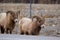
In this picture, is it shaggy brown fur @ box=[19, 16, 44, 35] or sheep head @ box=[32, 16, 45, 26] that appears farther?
shaggy brown fur @ box=[19, 16, 44, 35]

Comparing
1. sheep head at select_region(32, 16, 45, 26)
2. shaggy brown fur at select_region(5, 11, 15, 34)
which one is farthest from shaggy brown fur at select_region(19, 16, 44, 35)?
shaggy brown fur at select_region(5, 11, 15, 34)

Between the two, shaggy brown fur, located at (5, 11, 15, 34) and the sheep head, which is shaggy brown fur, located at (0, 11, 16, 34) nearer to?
shaggy brown fur, located at (5, 11, 15, 34)

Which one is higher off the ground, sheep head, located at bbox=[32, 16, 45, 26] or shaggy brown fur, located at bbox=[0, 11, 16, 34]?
sheep head, located at bbox=[32, 16, 45, 26]

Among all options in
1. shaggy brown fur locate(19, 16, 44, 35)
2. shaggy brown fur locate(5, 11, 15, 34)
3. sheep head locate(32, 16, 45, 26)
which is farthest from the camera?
shaggy brown fur locate(5, 11, 15, 34)

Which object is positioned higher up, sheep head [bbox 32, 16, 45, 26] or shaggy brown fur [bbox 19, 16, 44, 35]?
sheep head [bbox 32, 16, 45, 26]

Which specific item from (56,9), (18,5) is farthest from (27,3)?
(56,9)

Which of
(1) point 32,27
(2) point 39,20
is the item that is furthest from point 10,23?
(2) point 39,20

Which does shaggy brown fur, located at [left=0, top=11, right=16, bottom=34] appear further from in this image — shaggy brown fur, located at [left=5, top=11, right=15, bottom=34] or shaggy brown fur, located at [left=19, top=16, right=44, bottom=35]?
shaggy brown fur, located at [left=19, top=16, right=44, bottom=35]

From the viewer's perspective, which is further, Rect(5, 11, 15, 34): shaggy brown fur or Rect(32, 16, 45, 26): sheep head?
Rect(5, 11, 15, 34): shaggy brown fur

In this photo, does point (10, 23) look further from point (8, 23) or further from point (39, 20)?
point (39, 20)

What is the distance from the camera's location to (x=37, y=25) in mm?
11000

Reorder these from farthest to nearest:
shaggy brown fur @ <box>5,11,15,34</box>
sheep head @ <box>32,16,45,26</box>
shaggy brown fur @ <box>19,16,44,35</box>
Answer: shaggy brown fur @ <box>5,11,15,34</box>, shaggy brown fur @ <box>19,16,44,35</box>, sheep head @ <box>32,16,45,26</box>

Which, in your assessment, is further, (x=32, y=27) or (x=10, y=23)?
(x=10, y=23)

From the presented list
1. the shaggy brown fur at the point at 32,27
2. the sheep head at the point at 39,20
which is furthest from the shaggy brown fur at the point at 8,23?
the sheep head at the point at 39,20
